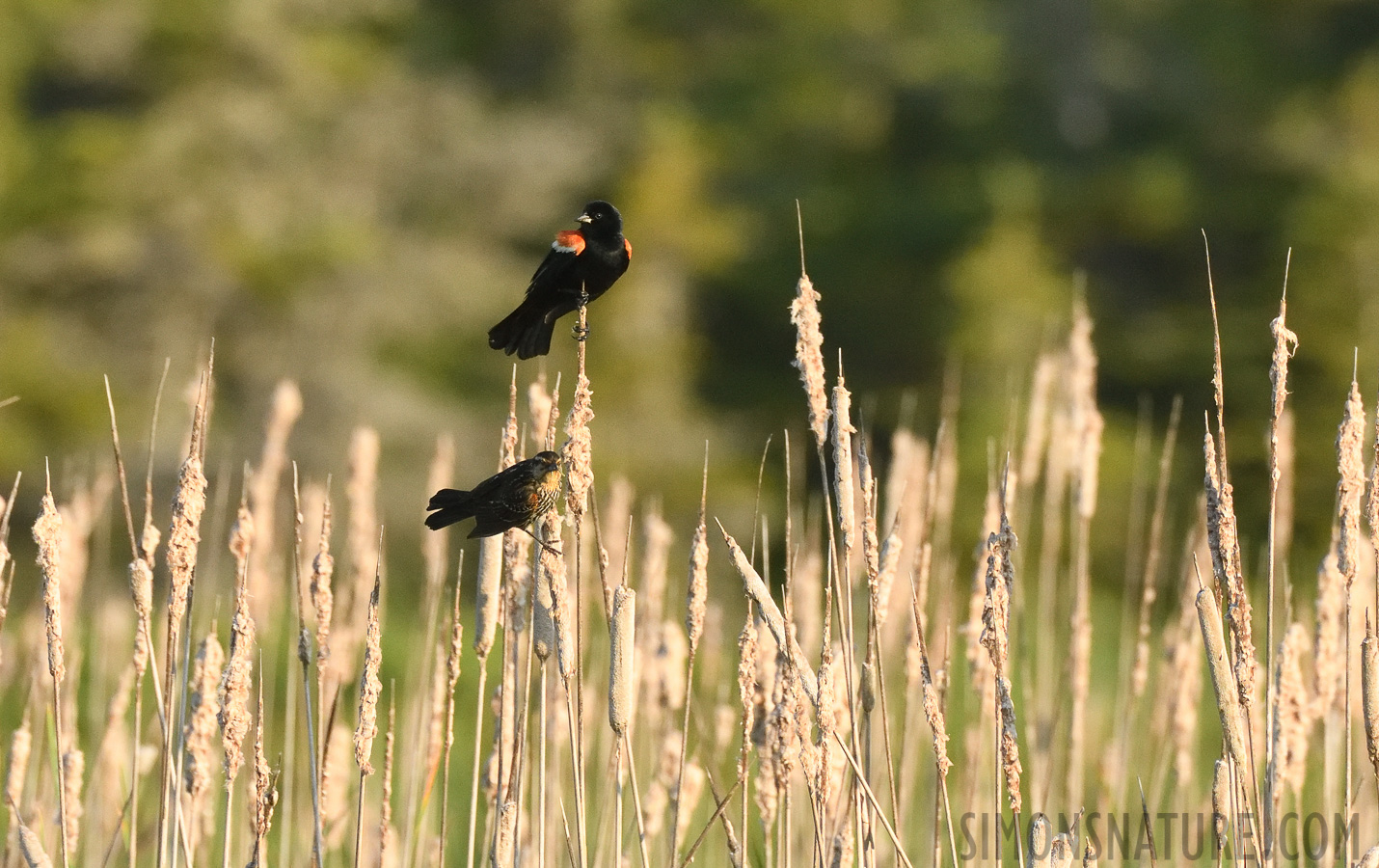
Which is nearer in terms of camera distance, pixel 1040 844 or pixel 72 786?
pixel 1040 844

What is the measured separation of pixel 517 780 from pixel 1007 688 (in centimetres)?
67

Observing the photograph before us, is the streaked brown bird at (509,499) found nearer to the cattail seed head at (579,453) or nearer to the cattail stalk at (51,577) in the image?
the cattail seed head at (579,453)

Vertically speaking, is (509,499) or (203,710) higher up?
(509,499)

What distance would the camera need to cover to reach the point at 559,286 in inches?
83.6

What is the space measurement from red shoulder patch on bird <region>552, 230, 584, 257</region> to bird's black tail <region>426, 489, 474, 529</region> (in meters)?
0.50

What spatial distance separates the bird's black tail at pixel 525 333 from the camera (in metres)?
2.07

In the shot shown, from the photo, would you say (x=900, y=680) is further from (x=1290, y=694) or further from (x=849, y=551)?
(x=849, y=551)

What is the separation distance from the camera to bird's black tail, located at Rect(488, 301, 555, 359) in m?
2.07

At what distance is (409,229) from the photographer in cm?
1492

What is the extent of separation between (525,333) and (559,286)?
0.28 ft

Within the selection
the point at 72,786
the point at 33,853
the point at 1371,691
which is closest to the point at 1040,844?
the point at 1371,691

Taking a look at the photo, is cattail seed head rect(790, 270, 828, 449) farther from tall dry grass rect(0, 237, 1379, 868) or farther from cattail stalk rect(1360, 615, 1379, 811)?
cattail stalk rect(1360, 615, 1379, 811)

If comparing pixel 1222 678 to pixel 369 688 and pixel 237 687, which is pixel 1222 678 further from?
pixel 237 687

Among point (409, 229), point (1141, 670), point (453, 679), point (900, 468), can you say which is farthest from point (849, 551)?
point (409, 229)
